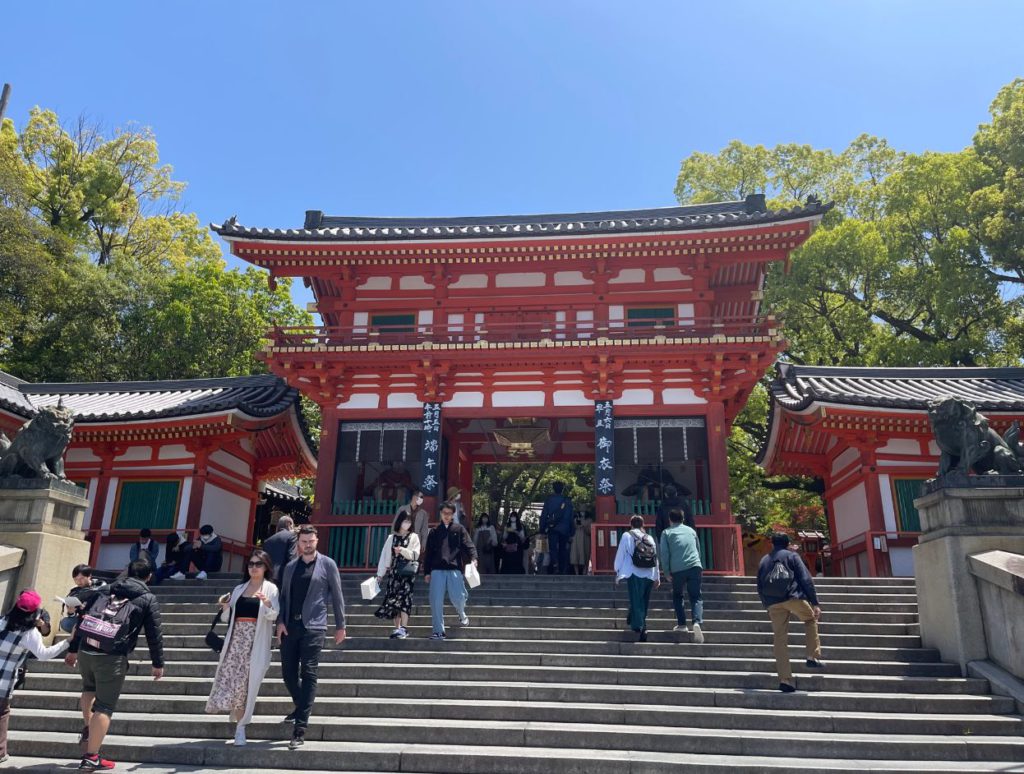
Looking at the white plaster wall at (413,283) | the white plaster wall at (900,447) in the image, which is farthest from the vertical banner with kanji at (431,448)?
the white plaster wall at (900,447)

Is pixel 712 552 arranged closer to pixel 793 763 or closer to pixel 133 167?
pixel 793 763

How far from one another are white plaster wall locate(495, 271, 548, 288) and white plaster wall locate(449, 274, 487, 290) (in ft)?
1.16

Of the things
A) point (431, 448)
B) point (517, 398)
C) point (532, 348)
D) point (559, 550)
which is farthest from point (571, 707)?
point (517, 398)

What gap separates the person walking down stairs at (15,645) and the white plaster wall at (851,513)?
15017 mm

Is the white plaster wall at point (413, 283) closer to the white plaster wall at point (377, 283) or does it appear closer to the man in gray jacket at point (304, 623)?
the white plaster wall at point (377, 283)

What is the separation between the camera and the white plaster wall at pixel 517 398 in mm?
15727

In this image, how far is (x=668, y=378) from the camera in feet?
50.5

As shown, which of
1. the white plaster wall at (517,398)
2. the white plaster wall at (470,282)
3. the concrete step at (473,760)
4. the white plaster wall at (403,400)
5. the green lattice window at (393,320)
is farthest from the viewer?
the white plaster wall at (470,282)

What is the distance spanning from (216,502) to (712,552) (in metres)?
12.0

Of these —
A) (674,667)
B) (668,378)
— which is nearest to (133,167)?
(668,378)

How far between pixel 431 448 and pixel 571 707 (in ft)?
29.3

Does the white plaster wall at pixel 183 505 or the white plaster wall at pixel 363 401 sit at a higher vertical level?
the white plaster wall at pixel 363 401

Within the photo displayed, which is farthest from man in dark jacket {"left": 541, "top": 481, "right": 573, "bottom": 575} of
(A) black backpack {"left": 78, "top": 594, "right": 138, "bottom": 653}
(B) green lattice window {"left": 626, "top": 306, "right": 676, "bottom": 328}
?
(A) black backpack {"left": 78, "top": 594, "right": 138, "bottom": 653}

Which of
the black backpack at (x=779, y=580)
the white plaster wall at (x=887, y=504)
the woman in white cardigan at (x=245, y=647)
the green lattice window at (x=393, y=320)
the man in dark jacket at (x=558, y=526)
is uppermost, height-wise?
the green lattice window at (x=393, y=320)
